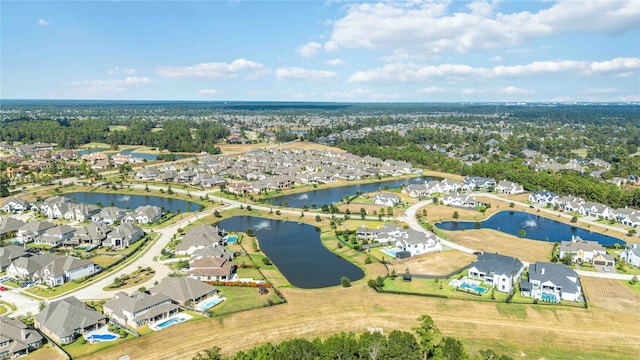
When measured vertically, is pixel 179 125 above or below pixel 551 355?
above

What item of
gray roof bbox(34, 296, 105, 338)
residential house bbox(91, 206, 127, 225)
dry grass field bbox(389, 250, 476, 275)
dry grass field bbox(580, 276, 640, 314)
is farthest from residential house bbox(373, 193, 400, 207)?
gray roof bbox(34, 296, 105, 338)

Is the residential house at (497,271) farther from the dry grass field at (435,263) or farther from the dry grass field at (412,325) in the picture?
the dry grass field at (412,325)

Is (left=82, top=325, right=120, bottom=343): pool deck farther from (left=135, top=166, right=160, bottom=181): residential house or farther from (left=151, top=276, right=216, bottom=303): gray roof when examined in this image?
(left=135, top=166, right=160, bottom=181): residential house

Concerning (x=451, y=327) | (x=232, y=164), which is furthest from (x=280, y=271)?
(x=232, y=164)

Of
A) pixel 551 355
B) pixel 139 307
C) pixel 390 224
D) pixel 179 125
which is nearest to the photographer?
pixel 551 355

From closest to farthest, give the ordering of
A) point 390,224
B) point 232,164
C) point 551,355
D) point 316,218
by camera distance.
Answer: point 551,355 → point 390,224 → point 316,218 → point 232,164

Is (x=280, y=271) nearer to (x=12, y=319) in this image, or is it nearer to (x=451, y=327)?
(x=451, y=327)

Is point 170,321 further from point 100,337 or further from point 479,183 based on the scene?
point 479,183

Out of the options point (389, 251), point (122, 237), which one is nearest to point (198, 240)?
point (122, 237)
